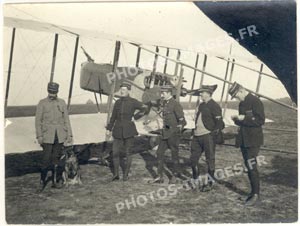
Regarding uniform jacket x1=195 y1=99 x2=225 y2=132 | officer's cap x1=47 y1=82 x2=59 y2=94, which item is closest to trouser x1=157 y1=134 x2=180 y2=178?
uniform jacket x1=195 y1=99 x2=225 y2=132

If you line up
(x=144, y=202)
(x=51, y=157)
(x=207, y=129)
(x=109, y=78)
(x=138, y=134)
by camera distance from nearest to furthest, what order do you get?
(x=144, y=202), (x=207, y=129), (x=51, y=157), (x=138, y=134), (x=109, y=78)

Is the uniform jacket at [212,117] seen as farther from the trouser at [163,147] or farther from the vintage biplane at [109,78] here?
the vintage biplane at [109,78]

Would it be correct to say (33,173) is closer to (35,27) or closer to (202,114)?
(35,27)

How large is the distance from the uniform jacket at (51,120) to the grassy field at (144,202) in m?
0.76

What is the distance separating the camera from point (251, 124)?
15.2 feet

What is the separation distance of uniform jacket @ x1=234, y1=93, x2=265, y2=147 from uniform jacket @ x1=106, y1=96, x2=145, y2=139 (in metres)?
1.69

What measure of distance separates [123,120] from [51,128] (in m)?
1.09

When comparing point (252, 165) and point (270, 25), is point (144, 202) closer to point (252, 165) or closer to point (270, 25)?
point (252, 165)

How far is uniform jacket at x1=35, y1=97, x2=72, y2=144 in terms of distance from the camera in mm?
5141

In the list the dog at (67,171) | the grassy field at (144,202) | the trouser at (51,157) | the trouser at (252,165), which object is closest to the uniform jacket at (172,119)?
the grassy field at (144,202)

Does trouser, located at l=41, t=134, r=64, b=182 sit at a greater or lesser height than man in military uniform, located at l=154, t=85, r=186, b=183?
lesser

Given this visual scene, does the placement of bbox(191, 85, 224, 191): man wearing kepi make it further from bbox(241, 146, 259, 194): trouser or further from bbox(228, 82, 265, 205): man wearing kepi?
bbox(241, 146, 259, 194): trouser

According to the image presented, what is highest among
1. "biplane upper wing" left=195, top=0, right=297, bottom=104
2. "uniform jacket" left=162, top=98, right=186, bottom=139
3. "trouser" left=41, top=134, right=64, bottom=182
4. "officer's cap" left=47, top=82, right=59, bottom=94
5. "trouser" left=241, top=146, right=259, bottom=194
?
"biplane upper wing" left=195, top=0, right=297, bottom=104

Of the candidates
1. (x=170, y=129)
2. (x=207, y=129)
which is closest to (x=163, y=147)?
(x=170, y=129)
